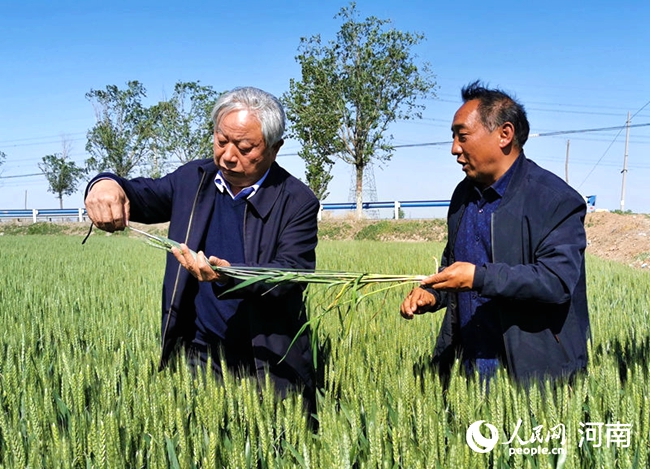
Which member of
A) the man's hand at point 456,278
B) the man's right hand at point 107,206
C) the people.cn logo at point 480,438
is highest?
the man's right hand at point 107,206

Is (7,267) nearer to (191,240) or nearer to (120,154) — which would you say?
(191,240)

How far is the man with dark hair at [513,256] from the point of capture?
6.22 feet

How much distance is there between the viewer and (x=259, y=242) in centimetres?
215

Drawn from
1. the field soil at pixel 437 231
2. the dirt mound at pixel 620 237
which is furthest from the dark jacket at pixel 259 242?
the dirt mound at pixel 620 237

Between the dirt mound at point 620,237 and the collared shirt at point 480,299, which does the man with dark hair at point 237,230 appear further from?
the dirt mound at point 620,237

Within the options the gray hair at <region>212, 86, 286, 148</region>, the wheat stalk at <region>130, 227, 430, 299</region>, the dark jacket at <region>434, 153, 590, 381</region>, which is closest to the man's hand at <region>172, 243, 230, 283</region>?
the wheat stalk at <region>130, 227, 430, 299</region>

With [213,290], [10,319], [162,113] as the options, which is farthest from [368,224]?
[213,290]

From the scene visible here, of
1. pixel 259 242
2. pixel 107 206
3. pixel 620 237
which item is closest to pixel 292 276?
pixel 259 242

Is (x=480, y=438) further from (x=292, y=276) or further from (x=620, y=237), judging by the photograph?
(x=620, y=237)

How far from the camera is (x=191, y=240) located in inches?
86.0

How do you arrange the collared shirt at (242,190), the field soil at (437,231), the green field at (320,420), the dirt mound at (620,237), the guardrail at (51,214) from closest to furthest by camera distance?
1. the green field at (320,420)
2. the collared shirt at (242,190)
3. the dirt mound at (620,237)
4. the field soil at (437,231)
5. the guardrail at (51,214)

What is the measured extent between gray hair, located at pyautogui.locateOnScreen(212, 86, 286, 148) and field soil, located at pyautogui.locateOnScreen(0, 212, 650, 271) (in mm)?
6578

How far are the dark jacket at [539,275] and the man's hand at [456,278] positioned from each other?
23mm

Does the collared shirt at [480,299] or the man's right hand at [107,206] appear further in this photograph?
the collared shirt at [480,299]
